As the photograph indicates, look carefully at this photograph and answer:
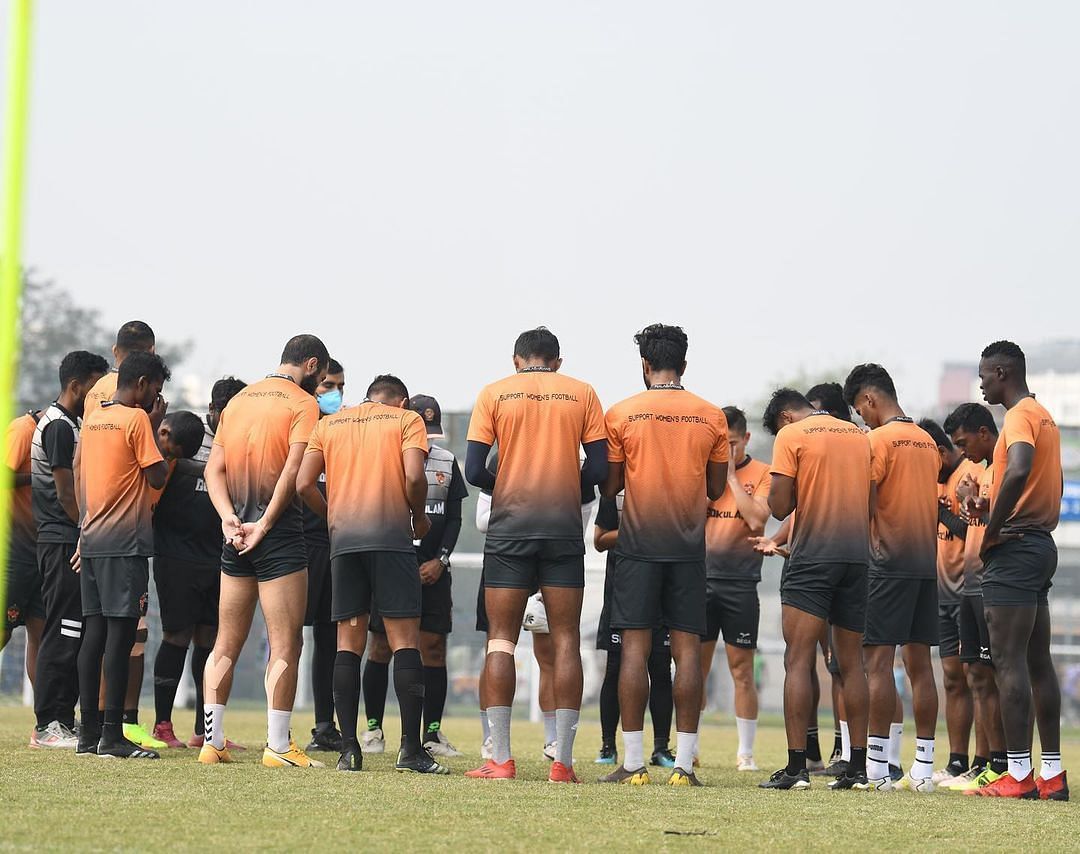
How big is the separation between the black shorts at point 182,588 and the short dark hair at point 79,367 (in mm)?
1389

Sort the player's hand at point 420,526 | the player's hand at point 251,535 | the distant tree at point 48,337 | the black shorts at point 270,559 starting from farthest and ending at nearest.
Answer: the distant tree at point 48,337
the player's hand at point 420,526
the black shorts at point 270,559
the player's hand at point 251,535

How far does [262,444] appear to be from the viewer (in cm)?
909

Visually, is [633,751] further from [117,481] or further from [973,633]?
[117,481]

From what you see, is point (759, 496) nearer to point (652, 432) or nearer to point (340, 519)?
point (652, 432)

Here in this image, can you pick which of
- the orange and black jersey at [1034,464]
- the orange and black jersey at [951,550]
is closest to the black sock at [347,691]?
the orange and black jersey at [1034,464]

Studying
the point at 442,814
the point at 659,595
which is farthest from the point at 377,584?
the point at 442,814

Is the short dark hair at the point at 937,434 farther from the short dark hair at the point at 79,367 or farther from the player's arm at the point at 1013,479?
the short dark hair at the point at 79,367

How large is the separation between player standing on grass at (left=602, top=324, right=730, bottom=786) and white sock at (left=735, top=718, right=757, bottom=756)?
242 cm

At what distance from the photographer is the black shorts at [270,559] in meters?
9.02

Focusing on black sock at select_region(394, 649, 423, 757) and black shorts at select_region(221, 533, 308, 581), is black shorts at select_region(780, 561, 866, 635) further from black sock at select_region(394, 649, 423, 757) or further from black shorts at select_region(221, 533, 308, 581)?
black shorts at select_region(221, 533, 308, 581)

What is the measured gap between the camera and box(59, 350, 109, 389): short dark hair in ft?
33.2

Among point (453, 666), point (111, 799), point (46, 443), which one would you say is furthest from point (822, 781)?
point (453, 666)

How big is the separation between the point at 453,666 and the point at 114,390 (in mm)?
12667

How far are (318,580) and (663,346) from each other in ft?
12.3
